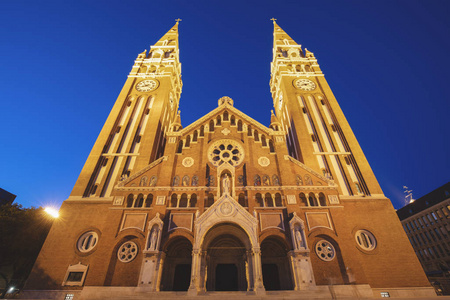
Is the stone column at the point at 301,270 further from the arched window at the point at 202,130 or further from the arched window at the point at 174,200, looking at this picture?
the arched window at the point at 202,130

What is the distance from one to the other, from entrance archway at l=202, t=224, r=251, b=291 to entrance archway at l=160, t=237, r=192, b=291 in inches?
89.0

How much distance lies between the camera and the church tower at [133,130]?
2606 centimetres

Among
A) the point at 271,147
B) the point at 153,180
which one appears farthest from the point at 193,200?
the point at 271,147

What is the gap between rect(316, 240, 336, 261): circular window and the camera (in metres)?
19.2

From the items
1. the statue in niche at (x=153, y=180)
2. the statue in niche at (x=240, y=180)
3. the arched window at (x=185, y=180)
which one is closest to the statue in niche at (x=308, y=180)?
the statue in niche at (x=240, y=180)

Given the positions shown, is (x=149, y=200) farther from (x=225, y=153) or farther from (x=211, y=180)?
(x=225, y=153)

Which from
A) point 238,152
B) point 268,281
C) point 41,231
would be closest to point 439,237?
point 268,281

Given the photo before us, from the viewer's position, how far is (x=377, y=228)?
2203cm

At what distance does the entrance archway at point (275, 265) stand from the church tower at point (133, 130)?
54.7 ft

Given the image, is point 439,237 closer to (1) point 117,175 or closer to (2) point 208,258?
(2) point 208,258

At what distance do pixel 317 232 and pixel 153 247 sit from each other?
14412 millimetres

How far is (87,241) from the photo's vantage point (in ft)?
70.6

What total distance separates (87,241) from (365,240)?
87.6ft

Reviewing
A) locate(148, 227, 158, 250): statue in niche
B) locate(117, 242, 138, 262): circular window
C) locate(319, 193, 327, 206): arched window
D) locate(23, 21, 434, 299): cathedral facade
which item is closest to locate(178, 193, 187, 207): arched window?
locate(23, 21, 434, 299): cathedral facade
